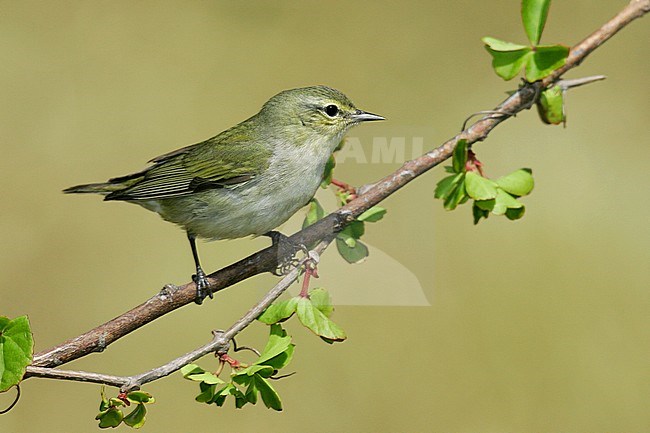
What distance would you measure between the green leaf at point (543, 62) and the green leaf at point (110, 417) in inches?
30.6

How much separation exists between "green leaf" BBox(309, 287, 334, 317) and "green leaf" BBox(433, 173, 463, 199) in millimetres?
264

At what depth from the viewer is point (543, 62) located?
1160 millimetres

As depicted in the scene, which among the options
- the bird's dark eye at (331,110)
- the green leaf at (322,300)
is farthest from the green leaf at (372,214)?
the bird's dark eye at (331,110)

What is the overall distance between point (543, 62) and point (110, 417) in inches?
32.5

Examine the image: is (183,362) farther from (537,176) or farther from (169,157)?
(537,176)

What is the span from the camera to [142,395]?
42.3 inches

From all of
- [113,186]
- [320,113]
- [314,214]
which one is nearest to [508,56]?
[314,214]

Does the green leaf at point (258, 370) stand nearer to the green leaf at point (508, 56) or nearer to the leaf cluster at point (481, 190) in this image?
the leaf cluster at point (481, 190)

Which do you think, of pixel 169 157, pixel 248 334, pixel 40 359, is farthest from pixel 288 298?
pixel 248 334

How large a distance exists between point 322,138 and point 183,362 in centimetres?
102

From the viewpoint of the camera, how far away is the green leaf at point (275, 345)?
1067 mm

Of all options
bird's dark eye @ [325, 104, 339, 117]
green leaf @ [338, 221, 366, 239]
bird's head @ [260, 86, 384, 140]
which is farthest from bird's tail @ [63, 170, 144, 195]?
green leaf @ [338, 221, 366, 239]

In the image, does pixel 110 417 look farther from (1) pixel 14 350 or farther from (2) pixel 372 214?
(2) pixel 372 214

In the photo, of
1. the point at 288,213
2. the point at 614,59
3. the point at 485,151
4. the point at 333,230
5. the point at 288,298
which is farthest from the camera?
the point at 614,59
